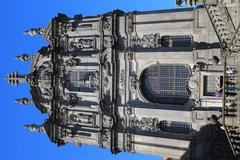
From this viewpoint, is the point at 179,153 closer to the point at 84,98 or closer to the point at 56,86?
the point at 84,98

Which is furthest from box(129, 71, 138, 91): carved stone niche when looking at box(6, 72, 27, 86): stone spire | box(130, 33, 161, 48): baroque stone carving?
box(6, 72, 27, 86): stone spire

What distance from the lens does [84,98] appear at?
36.6 m

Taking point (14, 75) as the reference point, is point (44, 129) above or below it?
below

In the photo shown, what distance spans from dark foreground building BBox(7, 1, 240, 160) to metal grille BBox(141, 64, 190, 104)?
7cm

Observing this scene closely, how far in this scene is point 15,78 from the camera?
40.8 meters

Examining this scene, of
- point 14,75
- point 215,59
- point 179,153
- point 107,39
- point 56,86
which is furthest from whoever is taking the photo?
point 14,75

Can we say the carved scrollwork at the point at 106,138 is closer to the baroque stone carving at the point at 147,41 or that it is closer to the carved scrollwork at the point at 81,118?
the carved scrollwork at the point at 81,118

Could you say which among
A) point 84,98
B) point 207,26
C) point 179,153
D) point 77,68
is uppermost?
point 207,26

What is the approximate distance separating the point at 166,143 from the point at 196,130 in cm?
241

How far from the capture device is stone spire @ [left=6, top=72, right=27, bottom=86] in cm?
4047

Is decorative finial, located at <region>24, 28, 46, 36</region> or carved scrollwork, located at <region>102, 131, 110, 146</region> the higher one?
decorative finial, located at <region>24, 28, 46, 36</region>

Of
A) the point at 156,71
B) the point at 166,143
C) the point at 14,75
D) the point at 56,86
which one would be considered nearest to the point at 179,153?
the point at 166,143

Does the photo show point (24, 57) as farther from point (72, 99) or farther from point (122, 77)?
point (122, 77)

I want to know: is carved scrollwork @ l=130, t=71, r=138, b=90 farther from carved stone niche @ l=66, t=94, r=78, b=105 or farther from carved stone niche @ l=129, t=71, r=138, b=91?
carved stone niche @ l=66, t=94, r=78, b=105
